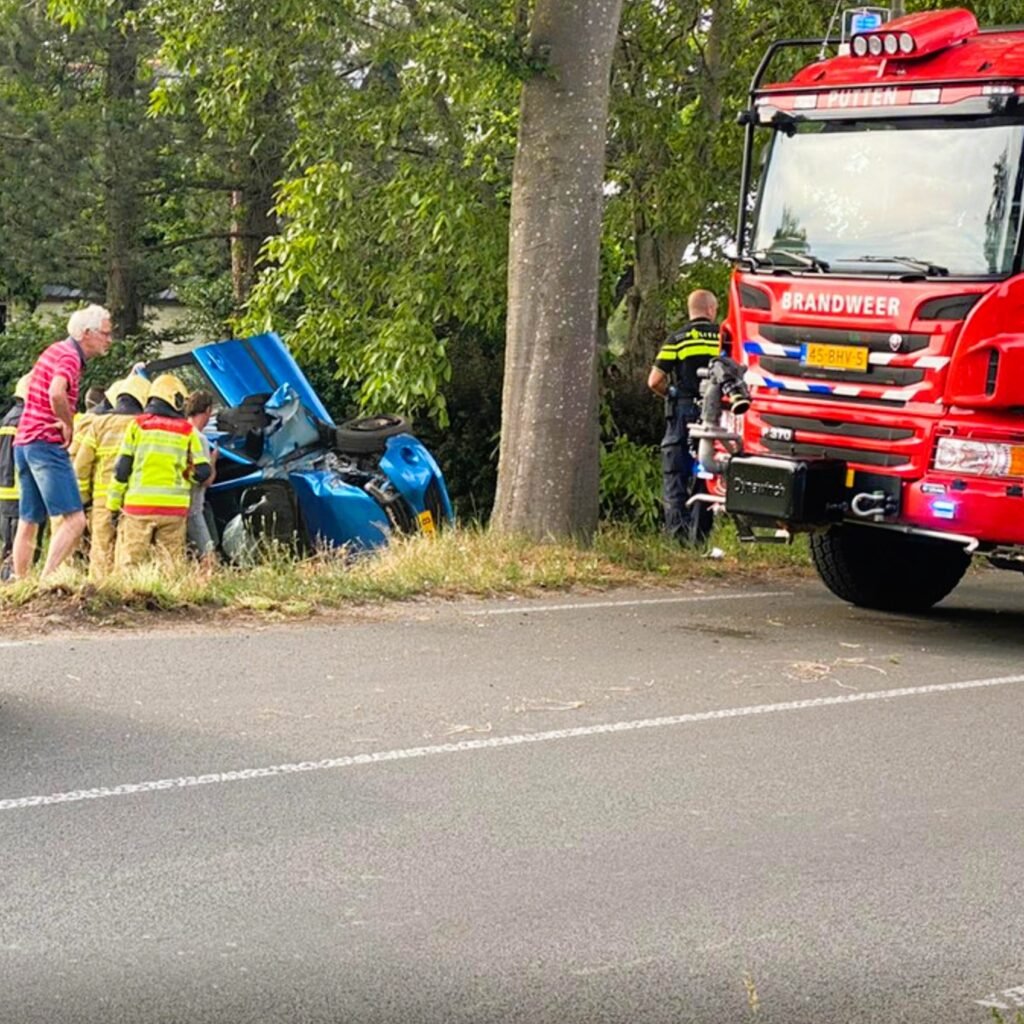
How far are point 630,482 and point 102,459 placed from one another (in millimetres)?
6261

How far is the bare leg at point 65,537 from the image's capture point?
492 inches

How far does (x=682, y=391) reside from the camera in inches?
558

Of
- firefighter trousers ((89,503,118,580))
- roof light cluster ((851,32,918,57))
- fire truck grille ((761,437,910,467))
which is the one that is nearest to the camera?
fire truck grille ((761,437,910,467))

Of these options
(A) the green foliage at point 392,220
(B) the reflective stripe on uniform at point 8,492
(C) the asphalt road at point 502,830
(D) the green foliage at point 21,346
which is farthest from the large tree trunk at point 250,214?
(C) the asphalt road at point 502,830

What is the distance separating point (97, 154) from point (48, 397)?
15681 millimetres

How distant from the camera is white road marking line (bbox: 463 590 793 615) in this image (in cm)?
1092

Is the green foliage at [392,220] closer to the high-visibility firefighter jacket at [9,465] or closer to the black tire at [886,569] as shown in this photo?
the high-visibility firefighter jacket at [9,465]

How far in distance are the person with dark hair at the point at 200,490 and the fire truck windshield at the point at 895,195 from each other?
4565mm

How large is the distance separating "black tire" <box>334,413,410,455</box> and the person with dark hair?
1517 mm

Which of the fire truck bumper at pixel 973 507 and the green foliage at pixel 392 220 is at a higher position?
the green foliage at pixel 392 220

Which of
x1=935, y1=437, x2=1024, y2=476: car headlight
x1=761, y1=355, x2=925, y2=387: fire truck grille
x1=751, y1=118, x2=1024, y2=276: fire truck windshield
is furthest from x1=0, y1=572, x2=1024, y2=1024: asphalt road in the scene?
x1=751, y1=118, x2=1024, y2=276: fire truck windshield

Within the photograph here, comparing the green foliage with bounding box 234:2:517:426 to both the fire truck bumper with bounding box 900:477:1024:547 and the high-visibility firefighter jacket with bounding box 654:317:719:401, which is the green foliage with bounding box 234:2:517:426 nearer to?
the high-visibility firefighter jacket with bounding box 654:317:719:401

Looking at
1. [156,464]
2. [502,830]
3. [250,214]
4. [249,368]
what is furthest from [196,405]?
[250,214]

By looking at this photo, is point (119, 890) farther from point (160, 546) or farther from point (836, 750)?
point (160, 546)
